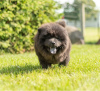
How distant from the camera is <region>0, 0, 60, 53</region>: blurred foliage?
7321 mm

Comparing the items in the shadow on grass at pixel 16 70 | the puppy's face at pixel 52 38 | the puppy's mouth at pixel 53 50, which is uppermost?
the puppy's face at pixel 52 38

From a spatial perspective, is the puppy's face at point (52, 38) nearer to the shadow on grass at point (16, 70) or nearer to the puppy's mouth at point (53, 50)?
the puppy's mouth at point (53, 50)

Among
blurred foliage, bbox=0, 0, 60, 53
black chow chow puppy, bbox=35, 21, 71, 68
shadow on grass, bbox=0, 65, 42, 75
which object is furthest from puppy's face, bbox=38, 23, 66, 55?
blurred foliage, bbox=0, 0, 60, 53

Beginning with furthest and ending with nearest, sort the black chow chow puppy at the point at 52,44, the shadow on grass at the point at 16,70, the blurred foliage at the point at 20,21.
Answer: the blurred foliage at the point at 20,21 < the shadow on grass at the point at 16,70 < the black chow chow puppy at the point at 52,44

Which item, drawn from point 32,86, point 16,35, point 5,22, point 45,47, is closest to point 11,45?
point 16,35

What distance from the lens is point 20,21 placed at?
7973mm

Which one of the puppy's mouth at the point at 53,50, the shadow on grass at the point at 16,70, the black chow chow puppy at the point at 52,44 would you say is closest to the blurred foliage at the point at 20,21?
the shadow on grass at the point at 16,70

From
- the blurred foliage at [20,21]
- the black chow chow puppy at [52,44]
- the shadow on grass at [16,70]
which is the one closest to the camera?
the black chow chow puppy at [52,44]

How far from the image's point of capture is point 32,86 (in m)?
2.91

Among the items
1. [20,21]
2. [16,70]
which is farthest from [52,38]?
[20,21]

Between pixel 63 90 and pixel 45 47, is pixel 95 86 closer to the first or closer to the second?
pixel 63 90

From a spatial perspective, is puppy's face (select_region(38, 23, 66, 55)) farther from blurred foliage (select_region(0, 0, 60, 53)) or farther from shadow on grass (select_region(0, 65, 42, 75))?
blurred foliage (select_region(0, 0, 60, 53))

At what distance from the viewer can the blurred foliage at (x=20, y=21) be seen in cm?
732

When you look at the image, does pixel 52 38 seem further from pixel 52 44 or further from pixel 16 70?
pixel 16 70
